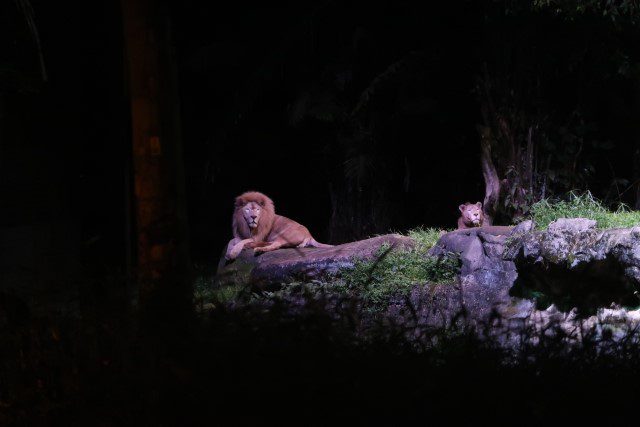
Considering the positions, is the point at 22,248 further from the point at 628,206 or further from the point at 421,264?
the point at 628,206

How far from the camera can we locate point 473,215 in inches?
489

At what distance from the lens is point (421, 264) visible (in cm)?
1033

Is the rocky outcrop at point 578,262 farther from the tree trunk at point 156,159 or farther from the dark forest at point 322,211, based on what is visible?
the tree trunk at point 156,159

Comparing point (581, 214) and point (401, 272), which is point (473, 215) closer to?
point (581, 214)

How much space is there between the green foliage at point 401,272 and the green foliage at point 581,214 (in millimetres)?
1287

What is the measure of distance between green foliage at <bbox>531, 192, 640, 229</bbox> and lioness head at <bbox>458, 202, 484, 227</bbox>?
3.14 feet

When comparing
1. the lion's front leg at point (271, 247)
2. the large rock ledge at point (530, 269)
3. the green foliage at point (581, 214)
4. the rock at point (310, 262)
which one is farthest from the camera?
the lion's front leg at point (271, 247)

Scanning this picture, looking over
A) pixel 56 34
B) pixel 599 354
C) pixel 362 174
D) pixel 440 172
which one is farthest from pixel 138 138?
pixel 440 172

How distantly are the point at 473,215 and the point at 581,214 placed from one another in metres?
2.10

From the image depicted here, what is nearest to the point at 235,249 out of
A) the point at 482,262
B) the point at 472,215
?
the point at 472,215

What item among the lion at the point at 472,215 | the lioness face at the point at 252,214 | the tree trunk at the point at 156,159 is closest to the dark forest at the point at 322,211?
the tree trunk at the point at 156,159

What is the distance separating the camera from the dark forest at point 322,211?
12.9 ft

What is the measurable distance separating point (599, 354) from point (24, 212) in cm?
765

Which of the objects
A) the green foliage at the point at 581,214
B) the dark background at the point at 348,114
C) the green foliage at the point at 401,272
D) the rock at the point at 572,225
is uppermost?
the dark background at the point at 348,114
